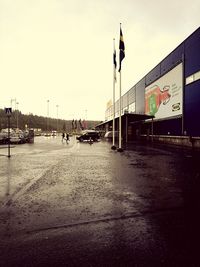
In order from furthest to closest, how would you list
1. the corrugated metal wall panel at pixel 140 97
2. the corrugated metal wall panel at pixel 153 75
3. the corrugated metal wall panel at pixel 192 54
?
the corrugated metal wall panel at pixel 140 97 < the corrugated metal wall panel at pixel 153 75 < the corrugated metal wall panel at pixel 192 54

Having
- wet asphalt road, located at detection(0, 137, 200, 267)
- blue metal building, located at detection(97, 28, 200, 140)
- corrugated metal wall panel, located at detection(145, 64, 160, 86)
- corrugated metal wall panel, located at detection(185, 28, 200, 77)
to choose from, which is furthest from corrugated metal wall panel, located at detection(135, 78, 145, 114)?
wet asphalt road, located at detection(0, 137, 200, 267)

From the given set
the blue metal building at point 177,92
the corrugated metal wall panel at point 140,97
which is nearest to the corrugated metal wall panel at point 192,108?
the blue metal building at point 177,92

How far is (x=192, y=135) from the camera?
2741cm

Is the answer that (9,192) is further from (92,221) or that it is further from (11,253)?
(11,253)

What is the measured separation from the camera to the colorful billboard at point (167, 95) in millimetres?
31312

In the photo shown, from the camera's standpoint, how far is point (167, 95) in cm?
3516

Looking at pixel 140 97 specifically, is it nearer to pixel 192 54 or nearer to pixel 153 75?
pixel 153 75

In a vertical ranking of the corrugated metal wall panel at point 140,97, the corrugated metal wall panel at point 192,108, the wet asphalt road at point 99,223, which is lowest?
the wet asphalt road at point 99,223

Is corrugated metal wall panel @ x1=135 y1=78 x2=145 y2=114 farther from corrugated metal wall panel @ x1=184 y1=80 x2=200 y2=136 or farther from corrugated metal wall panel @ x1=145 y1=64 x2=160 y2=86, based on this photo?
corrugated metal wall panel @ x1=184 y1=80 x2=200 y2=136

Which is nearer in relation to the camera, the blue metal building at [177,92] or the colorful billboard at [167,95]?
the blue metal building at [177,92]

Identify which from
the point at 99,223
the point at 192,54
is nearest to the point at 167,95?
the point at 192,54

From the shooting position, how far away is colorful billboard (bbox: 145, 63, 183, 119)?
31312mm

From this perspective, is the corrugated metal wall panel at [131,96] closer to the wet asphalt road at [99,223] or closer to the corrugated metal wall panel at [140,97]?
the corrugated metal wall panel at [140,97]

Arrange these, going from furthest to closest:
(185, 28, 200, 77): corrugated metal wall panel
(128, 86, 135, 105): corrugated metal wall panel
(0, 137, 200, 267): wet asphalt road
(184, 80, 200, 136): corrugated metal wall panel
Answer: (128, 86, 135, 105): corrugated metal wall panel → (185, 28, 200, 77): corrugated metal wall panel → (184, 80, 200, 136): corrugated metal wall panel → (0, 137, 200, 267): wet asphalt road
